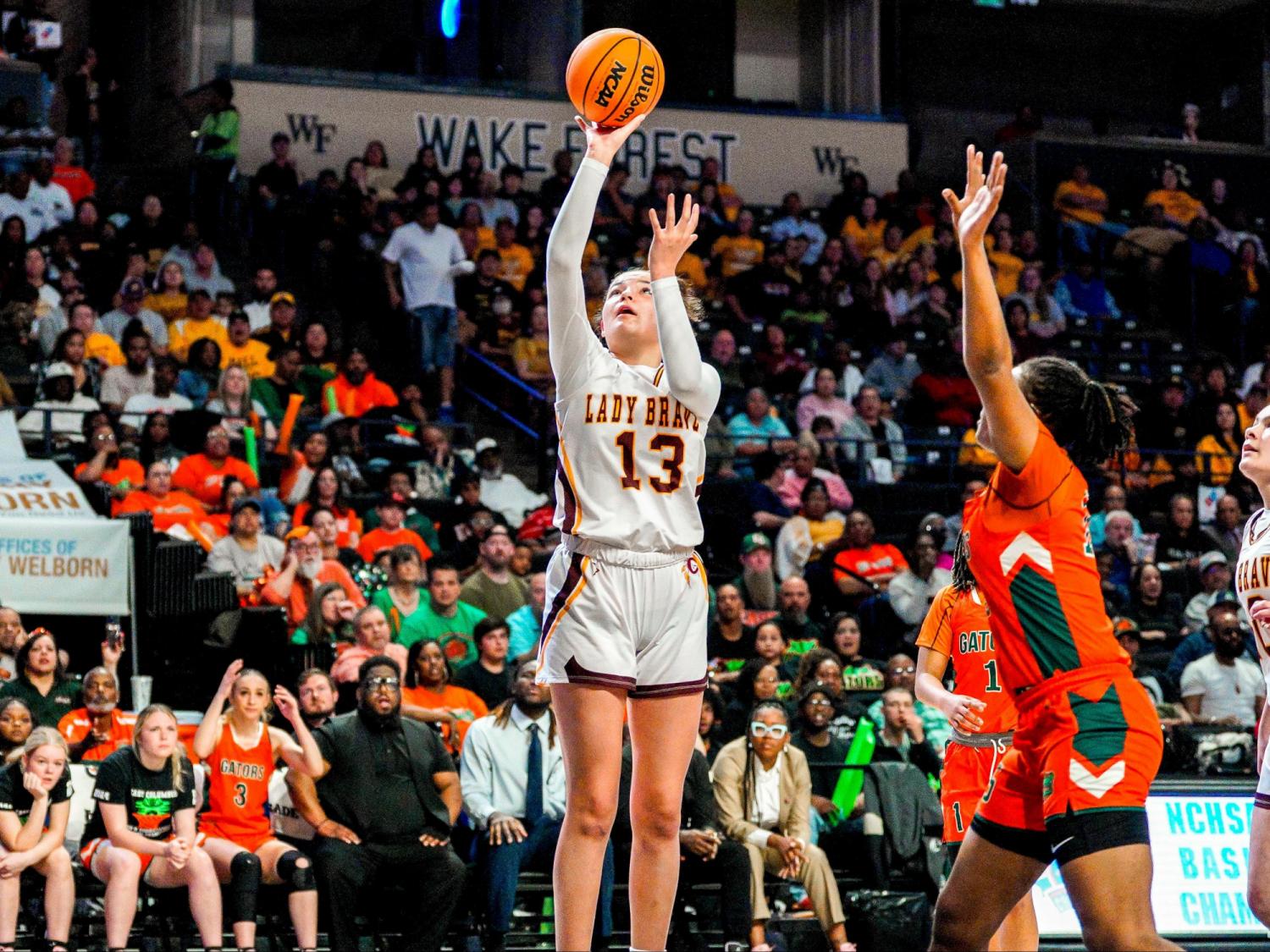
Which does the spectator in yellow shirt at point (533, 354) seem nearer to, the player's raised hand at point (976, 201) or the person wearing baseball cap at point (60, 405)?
the person wearing baseball cap at point (60, 405)

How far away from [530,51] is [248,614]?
483 inches

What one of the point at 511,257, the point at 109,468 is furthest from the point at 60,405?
the point at 511,257

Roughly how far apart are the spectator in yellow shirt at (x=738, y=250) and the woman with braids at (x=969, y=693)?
1290cm

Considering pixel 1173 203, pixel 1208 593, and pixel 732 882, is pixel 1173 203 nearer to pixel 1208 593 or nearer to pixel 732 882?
pixel 1208 593

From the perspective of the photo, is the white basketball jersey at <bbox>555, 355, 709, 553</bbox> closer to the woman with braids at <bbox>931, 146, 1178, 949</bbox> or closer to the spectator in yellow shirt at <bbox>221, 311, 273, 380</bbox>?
the woman with braids at <bbox>931, 146, 1178, 949</bbox>

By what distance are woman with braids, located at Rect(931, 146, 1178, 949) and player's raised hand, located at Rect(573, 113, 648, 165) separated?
1136 millimetres

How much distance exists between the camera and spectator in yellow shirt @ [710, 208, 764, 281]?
19.7 m

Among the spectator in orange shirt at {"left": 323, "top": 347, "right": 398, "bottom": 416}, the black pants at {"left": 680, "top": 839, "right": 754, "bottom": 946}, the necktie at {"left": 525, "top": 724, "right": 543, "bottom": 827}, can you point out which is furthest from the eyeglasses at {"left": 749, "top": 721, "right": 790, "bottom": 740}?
the spectator in orange shirt at {"left": 323, "top": 347, "right": 398, "bottom": 416}

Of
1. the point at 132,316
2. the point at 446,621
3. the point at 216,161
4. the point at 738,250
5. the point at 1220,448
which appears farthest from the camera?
the point at 738,250

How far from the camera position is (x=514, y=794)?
34.3ft

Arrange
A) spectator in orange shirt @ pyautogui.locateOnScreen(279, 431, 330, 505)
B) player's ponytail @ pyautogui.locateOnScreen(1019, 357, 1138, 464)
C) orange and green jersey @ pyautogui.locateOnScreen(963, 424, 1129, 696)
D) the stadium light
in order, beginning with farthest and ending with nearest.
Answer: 1. the stadium light
2. spectator in orange shirt @ pyautogui.locateOnScreen(279, 431, 330, 505)
3. player's ponytail @ pyautogui.locateOnScreen(1019, 357, 1138, 464)
4. orange and green jersey @ pyautogui.locateOnScreen(963, 424, 1129, 696)

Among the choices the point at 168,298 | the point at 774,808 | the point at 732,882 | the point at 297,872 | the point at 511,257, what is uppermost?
the point at 511,257

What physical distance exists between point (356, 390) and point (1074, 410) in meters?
11.4

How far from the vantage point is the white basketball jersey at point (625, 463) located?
526 cm
